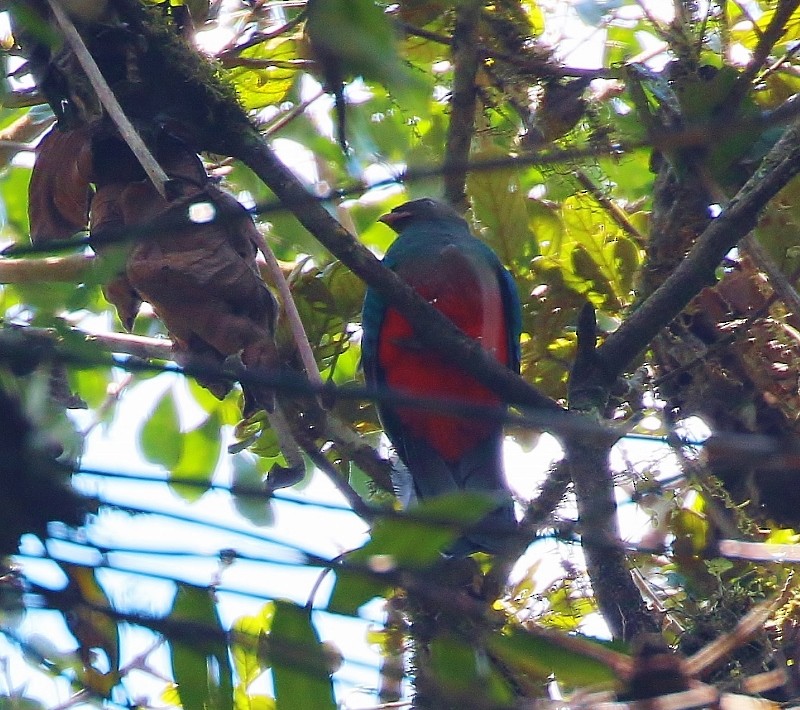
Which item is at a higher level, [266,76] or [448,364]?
[266,76]

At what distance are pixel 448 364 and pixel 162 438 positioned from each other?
97cm

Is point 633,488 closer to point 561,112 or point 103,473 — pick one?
point 561,112

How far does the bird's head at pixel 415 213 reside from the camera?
4199mm

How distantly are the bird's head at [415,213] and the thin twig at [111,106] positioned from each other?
1.78m

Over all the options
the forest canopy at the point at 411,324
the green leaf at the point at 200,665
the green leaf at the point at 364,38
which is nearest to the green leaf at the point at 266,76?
the forest canopy at the point at 411,324

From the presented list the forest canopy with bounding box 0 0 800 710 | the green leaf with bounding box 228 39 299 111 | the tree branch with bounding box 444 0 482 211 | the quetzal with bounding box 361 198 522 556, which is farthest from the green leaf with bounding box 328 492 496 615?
the green leaf with bounding box 228 39 299 111

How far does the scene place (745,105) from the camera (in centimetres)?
311

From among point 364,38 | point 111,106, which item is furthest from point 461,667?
point 111,106

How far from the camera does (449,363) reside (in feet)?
12.0

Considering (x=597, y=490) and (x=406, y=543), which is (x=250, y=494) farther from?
(x=597, y=490)

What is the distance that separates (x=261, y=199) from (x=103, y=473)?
101 inches

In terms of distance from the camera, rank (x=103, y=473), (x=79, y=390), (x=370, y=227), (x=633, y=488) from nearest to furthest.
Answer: (x=103, y=473) < (x=633, y=488) < (x=79, y=390) < (x=370, y=227)

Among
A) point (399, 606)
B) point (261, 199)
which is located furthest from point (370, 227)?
point (399, 606)

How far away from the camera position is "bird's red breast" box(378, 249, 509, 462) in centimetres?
372
